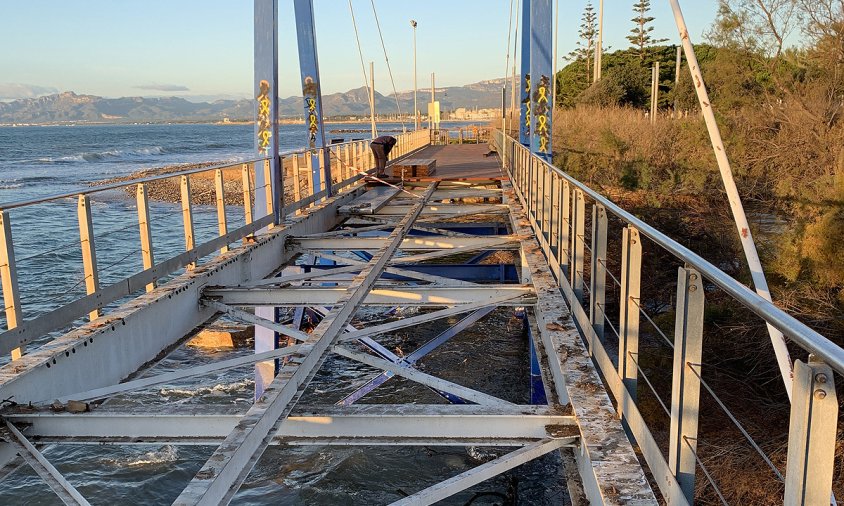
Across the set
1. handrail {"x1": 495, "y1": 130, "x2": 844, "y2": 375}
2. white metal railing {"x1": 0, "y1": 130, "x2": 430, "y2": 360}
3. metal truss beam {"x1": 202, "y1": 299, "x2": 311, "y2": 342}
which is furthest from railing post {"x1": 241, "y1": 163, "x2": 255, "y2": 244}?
handrail {"x1": 495, "y1": 130, "x2": 844, "y2": 375}

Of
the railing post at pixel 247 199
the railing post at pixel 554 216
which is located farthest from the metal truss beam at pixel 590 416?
the railing post at pixel 247 199

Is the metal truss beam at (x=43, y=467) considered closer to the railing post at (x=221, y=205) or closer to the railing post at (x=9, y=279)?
the railing post at (x=9, y=279)

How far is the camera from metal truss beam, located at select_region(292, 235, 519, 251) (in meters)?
10.0

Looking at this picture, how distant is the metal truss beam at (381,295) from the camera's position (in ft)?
24.2

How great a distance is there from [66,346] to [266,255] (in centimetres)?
437

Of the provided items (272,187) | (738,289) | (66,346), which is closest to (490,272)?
(272,187)

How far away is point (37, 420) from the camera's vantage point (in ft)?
14.2

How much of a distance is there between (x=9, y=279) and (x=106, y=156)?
9610 centimetres

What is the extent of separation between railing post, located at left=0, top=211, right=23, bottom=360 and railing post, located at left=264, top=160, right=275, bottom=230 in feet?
17.5

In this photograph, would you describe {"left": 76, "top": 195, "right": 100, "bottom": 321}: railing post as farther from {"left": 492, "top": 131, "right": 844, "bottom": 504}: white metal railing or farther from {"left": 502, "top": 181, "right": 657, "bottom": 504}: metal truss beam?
{"left": 492, "top": 131, "right": 844, "bottom": 504}: white metal railing

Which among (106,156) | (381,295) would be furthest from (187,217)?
(106,156)

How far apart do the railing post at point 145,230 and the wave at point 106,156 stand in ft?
278

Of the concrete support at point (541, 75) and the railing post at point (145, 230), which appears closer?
the railing post at point (145, 230)

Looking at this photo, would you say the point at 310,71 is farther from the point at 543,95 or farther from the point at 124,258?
the point at 124,258
